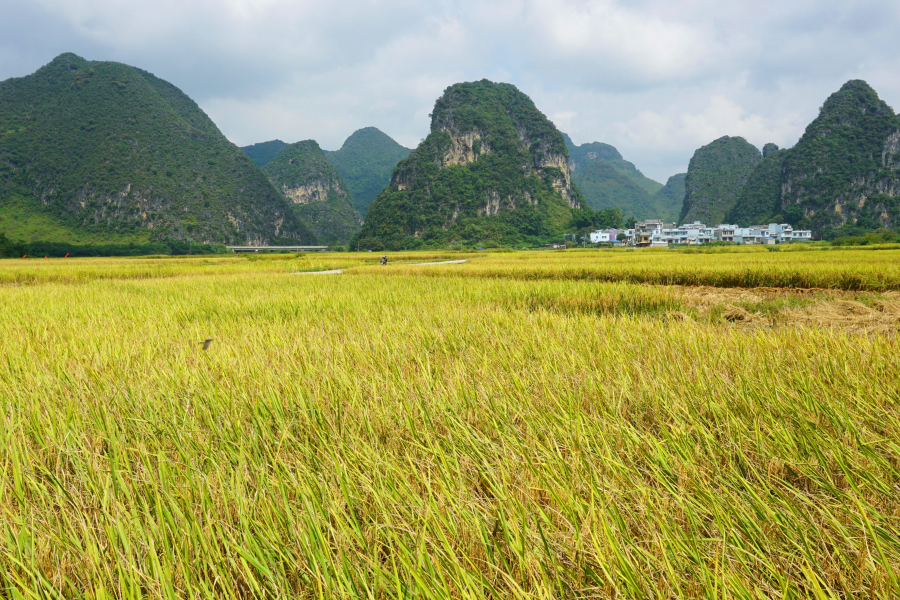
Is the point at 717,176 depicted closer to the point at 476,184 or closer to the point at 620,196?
the point at 620,196

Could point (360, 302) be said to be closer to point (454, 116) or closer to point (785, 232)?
point (785, 232)

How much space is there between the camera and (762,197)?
8019 centimetres

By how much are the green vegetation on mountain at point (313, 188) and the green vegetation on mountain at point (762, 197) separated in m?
101

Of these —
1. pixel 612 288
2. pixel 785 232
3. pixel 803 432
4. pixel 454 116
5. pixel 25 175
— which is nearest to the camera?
pixel 803 432

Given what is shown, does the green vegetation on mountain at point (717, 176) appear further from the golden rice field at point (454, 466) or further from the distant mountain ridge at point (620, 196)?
the golden rice field at point (454, 466)

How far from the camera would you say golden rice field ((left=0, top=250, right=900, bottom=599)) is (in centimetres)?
86

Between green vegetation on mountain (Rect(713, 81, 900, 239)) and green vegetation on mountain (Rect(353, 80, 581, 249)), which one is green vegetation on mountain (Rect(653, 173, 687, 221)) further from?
green vegetation on mountain (Rect(713, 81, 900, 239))

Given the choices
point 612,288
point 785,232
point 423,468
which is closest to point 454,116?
point 785,232

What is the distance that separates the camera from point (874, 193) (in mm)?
65375

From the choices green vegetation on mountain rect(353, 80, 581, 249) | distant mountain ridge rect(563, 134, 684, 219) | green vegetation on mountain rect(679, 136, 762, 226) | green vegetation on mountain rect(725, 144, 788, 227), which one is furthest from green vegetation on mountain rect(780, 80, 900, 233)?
distant mountain ridge rect(563, 134, 684, 219)

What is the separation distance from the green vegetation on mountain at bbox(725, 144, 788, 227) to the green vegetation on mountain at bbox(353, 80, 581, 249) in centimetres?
3253

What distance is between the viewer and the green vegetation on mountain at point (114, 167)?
70.6m

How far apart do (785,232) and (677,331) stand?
8014 cm

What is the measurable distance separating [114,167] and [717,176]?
437 ft
